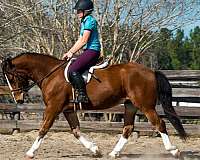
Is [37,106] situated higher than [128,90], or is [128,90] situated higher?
[128,90]

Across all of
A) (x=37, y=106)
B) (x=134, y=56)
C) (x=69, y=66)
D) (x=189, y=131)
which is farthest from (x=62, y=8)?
(x=69, y=66)

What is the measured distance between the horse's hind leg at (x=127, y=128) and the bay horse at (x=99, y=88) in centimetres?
2

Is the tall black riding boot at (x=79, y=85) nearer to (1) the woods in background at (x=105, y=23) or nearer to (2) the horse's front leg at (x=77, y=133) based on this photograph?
(2) the horse's front leg at (x=77, y=133)

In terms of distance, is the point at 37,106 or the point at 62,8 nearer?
the point at 37,106

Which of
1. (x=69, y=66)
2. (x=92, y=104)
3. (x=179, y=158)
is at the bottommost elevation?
(x=179, y=158)

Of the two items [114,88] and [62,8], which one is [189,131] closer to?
[114,88]

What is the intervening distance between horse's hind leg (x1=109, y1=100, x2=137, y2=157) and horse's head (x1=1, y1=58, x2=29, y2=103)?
1746mm

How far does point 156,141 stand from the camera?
36.9 ft

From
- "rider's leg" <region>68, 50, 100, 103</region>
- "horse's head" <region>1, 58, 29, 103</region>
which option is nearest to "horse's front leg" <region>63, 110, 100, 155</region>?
"rider's leg" <region>68, 50, 100, 103</region>

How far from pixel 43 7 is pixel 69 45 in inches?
51.8

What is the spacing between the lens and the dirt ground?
8.68 meters

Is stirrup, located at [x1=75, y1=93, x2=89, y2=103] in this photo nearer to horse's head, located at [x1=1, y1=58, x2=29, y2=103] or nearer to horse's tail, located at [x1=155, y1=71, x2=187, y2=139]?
horse's head, located at [x1=1, y1=58, x2=29, y2=103]

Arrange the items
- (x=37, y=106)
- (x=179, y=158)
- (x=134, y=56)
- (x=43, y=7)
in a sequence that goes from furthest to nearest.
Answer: (x=134, y=56), (x=43, y=7), (x=37, y=106), (x=179, y=158)

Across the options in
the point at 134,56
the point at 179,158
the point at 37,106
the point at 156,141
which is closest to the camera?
the point at 179,158
